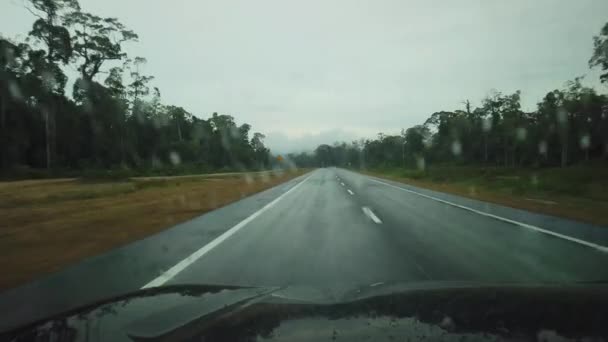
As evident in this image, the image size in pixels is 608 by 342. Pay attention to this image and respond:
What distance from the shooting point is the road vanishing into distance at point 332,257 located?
4.43 meters

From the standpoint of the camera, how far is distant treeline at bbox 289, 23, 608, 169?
64812 mm

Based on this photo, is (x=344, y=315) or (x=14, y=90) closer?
(x=344, y=315)

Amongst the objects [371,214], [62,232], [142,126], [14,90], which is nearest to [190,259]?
[62,232]

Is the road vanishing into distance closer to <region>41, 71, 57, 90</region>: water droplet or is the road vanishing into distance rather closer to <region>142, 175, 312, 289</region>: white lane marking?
<region>142, 175, 312, 289</region>: white lane marking

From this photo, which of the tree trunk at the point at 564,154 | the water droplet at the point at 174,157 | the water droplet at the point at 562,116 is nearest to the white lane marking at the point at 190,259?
the water droplet at the point at 174,157

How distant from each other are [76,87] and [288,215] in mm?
50546

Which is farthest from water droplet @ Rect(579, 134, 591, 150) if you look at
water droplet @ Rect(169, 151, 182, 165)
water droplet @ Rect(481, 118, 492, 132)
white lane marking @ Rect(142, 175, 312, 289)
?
water droplet @ Rect(169, 151, 182, 165)

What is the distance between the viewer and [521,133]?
74375mm

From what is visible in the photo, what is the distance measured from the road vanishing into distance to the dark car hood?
687mm

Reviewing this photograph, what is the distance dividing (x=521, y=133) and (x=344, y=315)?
86168 millimetres

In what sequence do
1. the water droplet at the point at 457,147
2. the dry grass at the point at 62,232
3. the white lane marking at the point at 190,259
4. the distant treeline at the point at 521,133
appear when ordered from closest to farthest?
the white lane marking at the point at 190,259 < the dry grass at the point at 62,232 < the distant treeline at the point at 521,133 < the water droplet at the point at 457,147

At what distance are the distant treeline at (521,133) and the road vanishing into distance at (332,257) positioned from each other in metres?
48.5

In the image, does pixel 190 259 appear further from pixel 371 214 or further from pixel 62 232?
pixel 371 214

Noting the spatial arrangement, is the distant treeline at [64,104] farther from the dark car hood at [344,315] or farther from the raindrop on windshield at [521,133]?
the raindrop on windshield at [521,133]
